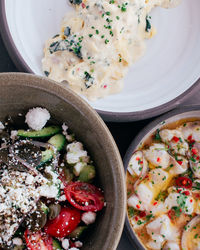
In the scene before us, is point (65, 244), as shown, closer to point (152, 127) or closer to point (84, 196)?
point (84, 196)

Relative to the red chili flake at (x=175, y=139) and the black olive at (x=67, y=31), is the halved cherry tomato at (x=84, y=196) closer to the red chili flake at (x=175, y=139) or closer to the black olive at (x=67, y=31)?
the red chili flake at (x=175, y=139)

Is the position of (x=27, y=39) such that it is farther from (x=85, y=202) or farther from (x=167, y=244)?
(x=167, y=244)

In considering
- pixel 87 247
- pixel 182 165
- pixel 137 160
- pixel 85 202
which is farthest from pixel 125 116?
pixel 87 247

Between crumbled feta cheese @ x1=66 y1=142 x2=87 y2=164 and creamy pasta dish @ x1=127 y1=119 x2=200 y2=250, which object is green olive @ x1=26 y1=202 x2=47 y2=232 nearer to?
crumbled feta cheese @ x1=66 y1=142 x2=87 y2=164

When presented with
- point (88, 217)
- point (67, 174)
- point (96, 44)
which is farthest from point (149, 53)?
point (88, 217)

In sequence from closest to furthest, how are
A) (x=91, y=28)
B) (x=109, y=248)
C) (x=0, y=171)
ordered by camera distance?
(x=109, y=248) → (x=0, y=171) → (x=91, y=28)

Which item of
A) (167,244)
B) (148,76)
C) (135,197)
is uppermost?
(148,76)

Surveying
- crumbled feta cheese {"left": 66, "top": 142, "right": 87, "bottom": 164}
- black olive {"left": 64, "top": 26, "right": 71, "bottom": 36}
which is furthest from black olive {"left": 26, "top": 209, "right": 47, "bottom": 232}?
black olive {"left": 64, "top": 26, "right": 71, "bottom": 36}

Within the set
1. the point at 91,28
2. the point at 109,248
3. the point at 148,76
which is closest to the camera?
the point at 109,248
